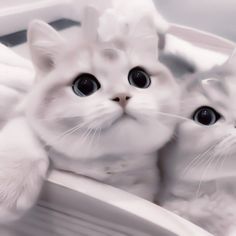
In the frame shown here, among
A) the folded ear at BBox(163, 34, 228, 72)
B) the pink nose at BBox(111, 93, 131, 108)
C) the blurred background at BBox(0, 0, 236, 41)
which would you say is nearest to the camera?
the pink nose at BBox(111, 93, 131, 108)

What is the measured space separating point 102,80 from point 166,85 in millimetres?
67

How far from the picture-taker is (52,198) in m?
0.44

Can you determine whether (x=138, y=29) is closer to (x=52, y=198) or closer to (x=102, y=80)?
(x=102, y=80)

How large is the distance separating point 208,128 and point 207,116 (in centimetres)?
1

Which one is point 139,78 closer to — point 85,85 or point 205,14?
point 85,85

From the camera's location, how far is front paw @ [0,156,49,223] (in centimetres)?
40

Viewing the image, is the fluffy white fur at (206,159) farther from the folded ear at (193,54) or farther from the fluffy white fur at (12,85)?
the fluffy white fur at (12,85)

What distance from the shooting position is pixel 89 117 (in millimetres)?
367

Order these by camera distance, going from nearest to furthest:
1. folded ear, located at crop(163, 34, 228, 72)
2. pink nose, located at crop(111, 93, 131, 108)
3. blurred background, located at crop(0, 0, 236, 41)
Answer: pink nose, located at crop(111, 93, 131, 108) → folded ear, located at crop(163, 34, 228, 72) → blurred background, located at crop(0, 0, 236, 41)

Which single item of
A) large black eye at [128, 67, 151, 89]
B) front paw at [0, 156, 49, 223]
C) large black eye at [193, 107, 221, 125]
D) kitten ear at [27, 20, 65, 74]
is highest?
kitten ear at [27, 20, 65, 74]

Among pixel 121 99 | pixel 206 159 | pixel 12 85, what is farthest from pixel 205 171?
pixel 12 85

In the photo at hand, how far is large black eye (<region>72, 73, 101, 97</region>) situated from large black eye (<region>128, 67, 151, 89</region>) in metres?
0.03

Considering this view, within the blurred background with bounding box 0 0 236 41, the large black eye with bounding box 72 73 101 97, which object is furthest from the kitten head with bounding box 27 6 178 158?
the blurred background with bounding box 0 0 236 41

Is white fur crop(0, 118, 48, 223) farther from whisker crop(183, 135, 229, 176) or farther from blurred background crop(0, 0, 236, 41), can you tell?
blurred background crop(0, 0, 236, 41)
